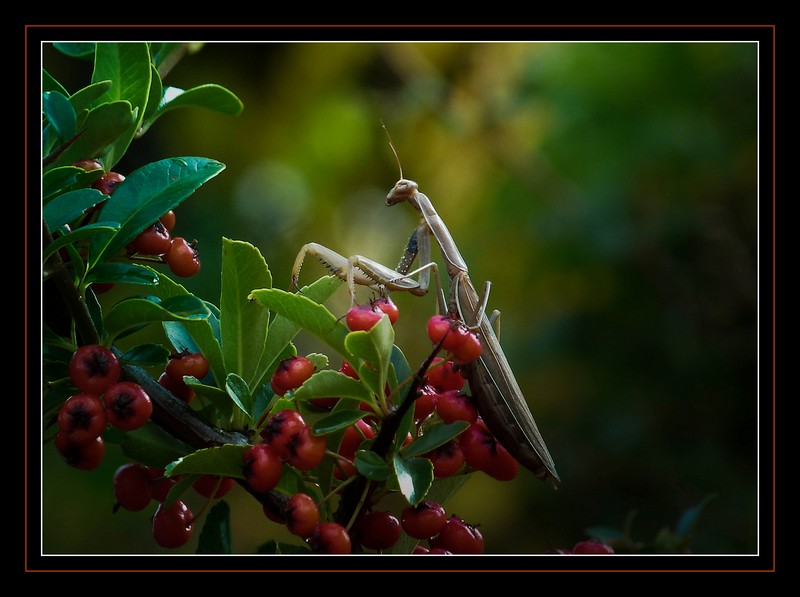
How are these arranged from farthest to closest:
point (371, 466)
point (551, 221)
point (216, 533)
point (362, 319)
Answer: point (551, 221), point (216, 533), point (362, 319), point (371, 466)

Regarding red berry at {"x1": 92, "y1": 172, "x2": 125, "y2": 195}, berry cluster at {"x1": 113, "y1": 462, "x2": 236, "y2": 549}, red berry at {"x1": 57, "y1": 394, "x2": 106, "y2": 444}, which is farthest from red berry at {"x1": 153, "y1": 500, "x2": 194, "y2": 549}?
red berry at {"x1": 92, "y1": 172, "x2": 125, "y2": 195}

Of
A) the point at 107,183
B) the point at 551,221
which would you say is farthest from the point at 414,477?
the point at 551,221

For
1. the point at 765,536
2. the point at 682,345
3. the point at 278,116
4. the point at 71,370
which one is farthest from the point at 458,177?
the point at 71,370

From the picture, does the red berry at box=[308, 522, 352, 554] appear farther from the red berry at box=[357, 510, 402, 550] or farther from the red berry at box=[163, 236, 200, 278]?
the red berry at box=[163, 236, 200, 278]

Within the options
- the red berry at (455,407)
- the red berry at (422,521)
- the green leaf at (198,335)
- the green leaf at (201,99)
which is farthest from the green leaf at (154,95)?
the red berry at (422,521)

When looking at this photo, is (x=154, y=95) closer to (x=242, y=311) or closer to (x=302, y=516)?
(x=242, y=311)

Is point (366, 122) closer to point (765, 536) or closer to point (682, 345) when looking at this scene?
point (682, 345)
